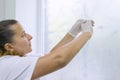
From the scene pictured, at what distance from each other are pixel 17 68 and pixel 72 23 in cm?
77

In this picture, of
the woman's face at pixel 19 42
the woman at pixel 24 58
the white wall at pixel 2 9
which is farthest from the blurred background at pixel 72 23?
the woman's face at pixel 19 42

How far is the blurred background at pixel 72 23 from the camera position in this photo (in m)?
1.64

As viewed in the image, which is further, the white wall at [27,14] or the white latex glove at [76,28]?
the white wall at [27,14]

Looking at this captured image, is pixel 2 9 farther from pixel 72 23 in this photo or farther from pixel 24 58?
pixel 24 58

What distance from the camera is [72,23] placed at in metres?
1.82

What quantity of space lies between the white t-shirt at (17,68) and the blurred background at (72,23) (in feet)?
2.17

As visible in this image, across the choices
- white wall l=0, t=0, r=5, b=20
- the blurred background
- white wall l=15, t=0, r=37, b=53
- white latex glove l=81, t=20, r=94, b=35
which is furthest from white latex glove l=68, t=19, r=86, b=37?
white wall l=0, t=0, r=5, b=20

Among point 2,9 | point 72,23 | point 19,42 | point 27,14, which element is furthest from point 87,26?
point 2,9

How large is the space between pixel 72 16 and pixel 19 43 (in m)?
0.65

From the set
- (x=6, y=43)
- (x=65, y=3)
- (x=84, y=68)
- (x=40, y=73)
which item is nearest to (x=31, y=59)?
(x=40, y=73)

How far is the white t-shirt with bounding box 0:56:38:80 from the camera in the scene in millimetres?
1144

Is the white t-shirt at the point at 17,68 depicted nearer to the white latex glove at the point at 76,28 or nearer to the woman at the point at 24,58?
the woman at the point at 24,58

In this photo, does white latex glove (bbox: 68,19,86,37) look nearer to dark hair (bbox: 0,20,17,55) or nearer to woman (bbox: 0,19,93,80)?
woman (bbox: 0,19,93,80)

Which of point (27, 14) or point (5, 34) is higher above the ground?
point (5, 34)
